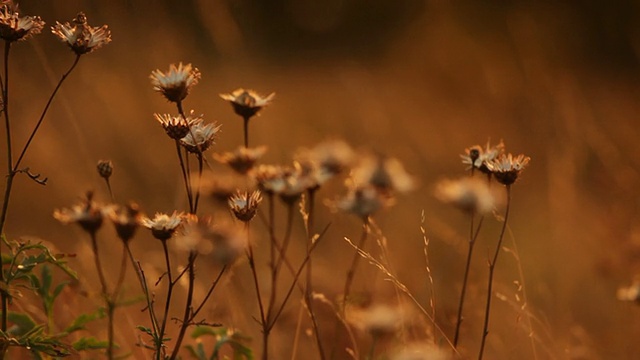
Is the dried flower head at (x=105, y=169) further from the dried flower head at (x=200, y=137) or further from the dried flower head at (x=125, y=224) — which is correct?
the dried flower head at (x=200, y=137)

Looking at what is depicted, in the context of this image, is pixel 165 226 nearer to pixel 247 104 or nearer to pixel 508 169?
pixel 247 104

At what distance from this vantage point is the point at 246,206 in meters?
1.54

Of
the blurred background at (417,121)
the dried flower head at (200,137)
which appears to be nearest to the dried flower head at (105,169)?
the dried flower head at (200,137)

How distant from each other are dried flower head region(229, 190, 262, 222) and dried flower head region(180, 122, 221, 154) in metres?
0.11

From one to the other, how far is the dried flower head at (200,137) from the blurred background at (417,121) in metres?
0.61

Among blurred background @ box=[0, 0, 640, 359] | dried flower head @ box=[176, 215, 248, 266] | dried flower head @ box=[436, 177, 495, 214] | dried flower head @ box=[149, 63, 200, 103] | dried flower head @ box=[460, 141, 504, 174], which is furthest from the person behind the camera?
blurred background @ box=[0, 0, 640, 359]

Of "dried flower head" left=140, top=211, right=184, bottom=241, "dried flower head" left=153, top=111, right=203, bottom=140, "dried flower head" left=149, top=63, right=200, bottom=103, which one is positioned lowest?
"dried flower head" left=140, top=211, right=184, bottom=241

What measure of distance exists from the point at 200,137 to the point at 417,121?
5.04m

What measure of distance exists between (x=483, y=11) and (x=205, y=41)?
3375mm

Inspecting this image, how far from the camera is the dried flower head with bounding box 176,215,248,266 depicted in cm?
122

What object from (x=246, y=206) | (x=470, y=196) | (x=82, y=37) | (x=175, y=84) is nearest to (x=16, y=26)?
(x=82, y=37)

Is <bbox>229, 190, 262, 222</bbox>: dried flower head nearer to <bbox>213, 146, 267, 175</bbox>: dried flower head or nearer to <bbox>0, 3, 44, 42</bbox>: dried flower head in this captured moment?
<bbox>213, 146, 267, 175</bbox>: dried flower head

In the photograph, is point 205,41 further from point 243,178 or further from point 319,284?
point 243,178

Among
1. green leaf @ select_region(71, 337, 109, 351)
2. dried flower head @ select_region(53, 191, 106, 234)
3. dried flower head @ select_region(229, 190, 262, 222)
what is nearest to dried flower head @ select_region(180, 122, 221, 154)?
dried flower head @ select_region(229, 190, 262, 222)
